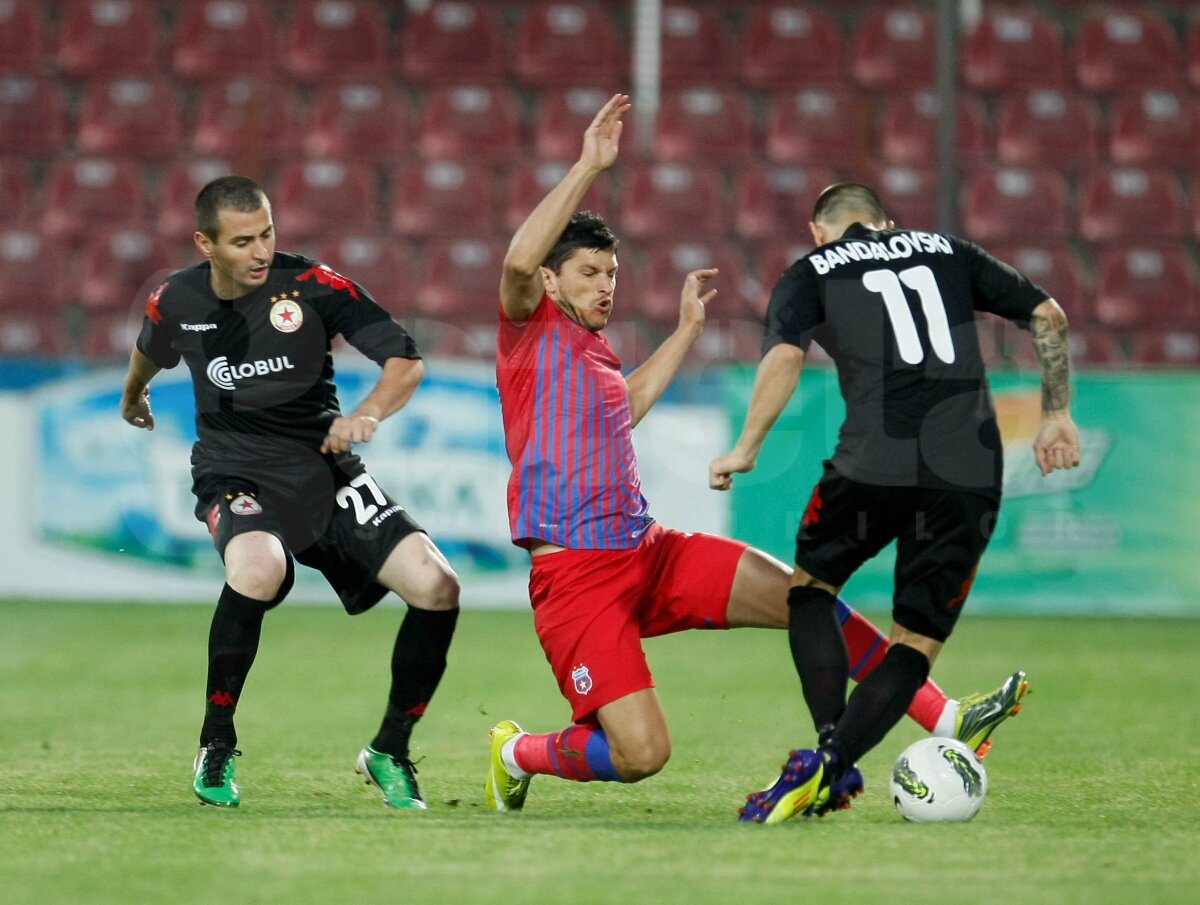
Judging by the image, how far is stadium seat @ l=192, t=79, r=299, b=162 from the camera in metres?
13.9

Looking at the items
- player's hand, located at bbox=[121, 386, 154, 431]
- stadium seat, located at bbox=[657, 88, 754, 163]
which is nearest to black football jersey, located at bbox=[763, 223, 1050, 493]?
player's hand, located at bbox=[121, 386, 154, 431]

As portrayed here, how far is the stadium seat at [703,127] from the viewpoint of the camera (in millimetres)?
A: 14047

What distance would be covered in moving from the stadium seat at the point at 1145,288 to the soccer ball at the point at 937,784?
932 cm

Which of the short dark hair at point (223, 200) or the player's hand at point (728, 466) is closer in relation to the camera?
the player's hand at point (728, 466)

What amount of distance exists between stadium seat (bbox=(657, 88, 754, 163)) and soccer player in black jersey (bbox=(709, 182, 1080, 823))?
9.26 metres

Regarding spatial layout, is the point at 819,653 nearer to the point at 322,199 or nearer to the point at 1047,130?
the point at 322,199

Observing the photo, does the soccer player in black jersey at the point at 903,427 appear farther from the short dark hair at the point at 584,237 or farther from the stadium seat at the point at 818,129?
the stadium seat at the point at 818,129

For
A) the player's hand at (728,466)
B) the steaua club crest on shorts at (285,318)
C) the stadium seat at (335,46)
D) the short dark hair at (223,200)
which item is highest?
the stadium seat at (335,46)

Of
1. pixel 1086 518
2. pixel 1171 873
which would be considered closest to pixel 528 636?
pixel 1086 518

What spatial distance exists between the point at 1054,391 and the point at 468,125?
389 inches

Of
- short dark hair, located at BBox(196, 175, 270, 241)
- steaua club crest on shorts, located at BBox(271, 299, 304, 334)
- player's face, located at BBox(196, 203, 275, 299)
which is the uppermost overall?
short dark hair, located at BBox(196, 175, 270, 241)

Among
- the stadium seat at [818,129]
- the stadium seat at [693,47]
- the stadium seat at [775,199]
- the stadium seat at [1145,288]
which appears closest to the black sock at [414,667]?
the stadium seat at [775,199]

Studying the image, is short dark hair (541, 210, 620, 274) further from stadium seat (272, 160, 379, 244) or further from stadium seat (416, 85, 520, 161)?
stadium seat (416, 85, 520, 161)

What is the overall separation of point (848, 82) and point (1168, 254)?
3110mm
